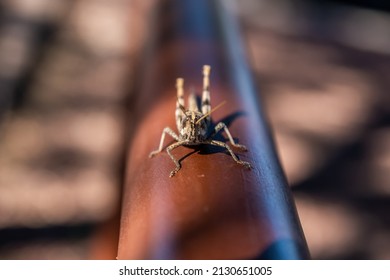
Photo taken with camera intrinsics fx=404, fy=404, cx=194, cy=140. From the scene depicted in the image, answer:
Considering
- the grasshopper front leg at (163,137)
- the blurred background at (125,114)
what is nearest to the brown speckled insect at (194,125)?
the grasshopper front leg at (163,137)

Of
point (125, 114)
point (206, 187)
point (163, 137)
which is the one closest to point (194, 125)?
point (163, 137)

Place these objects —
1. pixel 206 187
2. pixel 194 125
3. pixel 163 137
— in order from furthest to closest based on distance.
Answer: pixel 194 125, pixel 163 137, pixel 206 187

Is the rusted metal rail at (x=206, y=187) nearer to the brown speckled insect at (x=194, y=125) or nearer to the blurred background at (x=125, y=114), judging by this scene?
the brown speckled insect at (x=194, y=125)

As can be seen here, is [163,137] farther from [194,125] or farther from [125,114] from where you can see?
[125,114]

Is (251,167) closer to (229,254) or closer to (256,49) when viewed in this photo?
(229,254)

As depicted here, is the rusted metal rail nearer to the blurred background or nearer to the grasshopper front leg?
the grasshopper front leg

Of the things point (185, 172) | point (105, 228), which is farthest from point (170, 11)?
point (185, 172)
